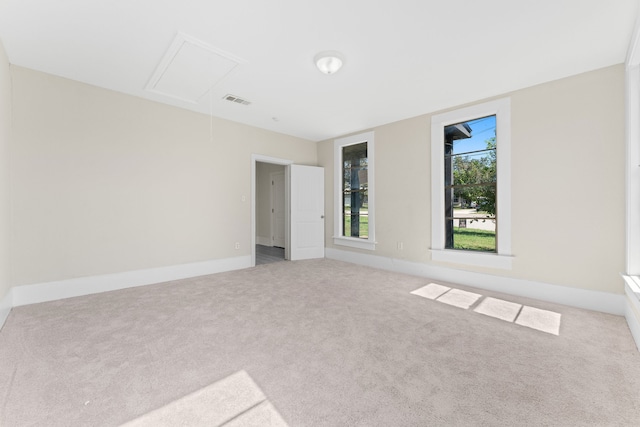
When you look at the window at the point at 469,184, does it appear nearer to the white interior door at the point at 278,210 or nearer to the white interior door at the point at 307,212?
the white interior door at the point at 307,212

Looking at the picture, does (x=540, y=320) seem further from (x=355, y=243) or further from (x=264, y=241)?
(x=264, y=241)

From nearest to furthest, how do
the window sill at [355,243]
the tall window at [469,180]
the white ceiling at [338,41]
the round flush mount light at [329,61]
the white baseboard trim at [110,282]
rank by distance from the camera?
the white ceiling at [338,41] → the round flush mount light at [329,61] → the white baseboard trim at [110,282] → the tall window at [469,180] → the window sill at [355,243]

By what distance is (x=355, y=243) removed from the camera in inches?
210

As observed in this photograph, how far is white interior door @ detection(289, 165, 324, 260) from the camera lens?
557 cm

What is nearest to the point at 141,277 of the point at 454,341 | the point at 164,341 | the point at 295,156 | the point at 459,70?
the point at 164,341

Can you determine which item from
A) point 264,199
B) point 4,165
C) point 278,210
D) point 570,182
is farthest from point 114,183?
point 570,182

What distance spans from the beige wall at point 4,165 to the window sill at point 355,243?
468cm

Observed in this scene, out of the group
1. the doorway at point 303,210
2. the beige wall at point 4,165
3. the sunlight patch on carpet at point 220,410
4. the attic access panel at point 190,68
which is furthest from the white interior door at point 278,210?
the sunlight patch on carpet at point 220,410

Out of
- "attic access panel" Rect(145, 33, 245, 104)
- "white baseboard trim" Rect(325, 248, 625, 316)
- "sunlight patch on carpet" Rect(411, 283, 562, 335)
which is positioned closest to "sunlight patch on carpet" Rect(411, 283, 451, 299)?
"sunlight patch on carpet" Rect(411, 283, 562, 335)

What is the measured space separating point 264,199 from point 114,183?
4.51m

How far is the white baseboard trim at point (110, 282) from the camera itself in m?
2.98

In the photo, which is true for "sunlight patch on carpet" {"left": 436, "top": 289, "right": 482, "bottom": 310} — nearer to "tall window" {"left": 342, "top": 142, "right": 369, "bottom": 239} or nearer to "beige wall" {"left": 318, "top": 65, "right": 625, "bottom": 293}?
"beige wall" {"left": 318, "top": 65, "right": 625, "bottom": 293}

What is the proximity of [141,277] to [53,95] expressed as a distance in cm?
250

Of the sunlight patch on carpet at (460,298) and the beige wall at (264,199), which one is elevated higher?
the beige wall at (264,199)
